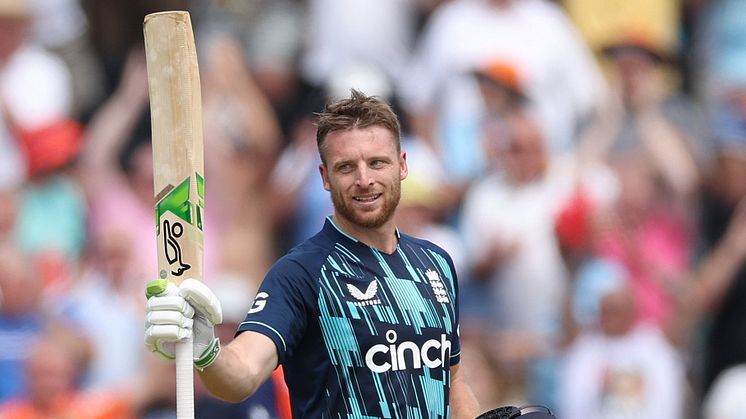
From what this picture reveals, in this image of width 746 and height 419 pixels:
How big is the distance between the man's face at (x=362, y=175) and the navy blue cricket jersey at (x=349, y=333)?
13 centimetres

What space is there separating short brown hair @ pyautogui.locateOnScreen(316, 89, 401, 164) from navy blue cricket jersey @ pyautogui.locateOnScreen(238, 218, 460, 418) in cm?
37

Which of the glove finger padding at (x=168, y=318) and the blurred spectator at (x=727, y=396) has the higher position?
the blurred spectator at (x=727, y=396)

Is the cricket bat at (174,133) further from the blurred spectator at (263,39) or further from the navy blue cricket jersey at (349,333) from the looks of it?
the blurred spectator at (263,39)

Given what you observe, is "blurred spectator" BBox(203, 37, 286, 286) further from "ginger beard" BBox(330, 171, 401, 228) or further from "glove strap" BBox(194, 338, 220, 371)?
"glove strap" BBox(194, 338, 220, 371)

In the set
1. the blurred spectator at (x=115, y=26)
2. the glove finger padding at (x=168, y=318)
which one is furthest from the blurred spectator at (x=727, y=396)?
the glove finger padding at (x=168, y=318)

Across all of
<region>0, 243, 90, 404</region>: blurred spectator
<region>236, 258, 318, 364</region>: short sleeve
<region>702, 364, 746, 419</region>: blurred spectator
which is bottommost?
<region>236, 258, 318, 364</region>: short sleeve

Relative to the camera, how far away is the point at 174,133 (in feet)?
13.8

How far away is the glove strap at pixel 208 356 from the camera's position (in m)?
3.99

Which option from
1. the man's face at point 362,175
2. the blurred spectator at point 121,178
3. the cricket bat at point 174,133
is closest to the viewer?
the cricket bat at point 174,133

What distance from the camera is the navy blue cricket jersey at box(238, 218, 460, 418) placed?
14.3 feet

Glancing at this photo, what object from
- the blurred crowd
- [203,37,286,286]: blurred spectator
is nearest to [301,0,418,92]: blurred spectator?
the blurred crowd

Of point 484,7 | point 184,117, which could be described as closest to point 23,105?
point 484,7

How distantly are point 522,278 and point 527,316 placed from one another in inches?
12.5

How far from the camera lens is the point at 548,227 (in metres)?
11.0
